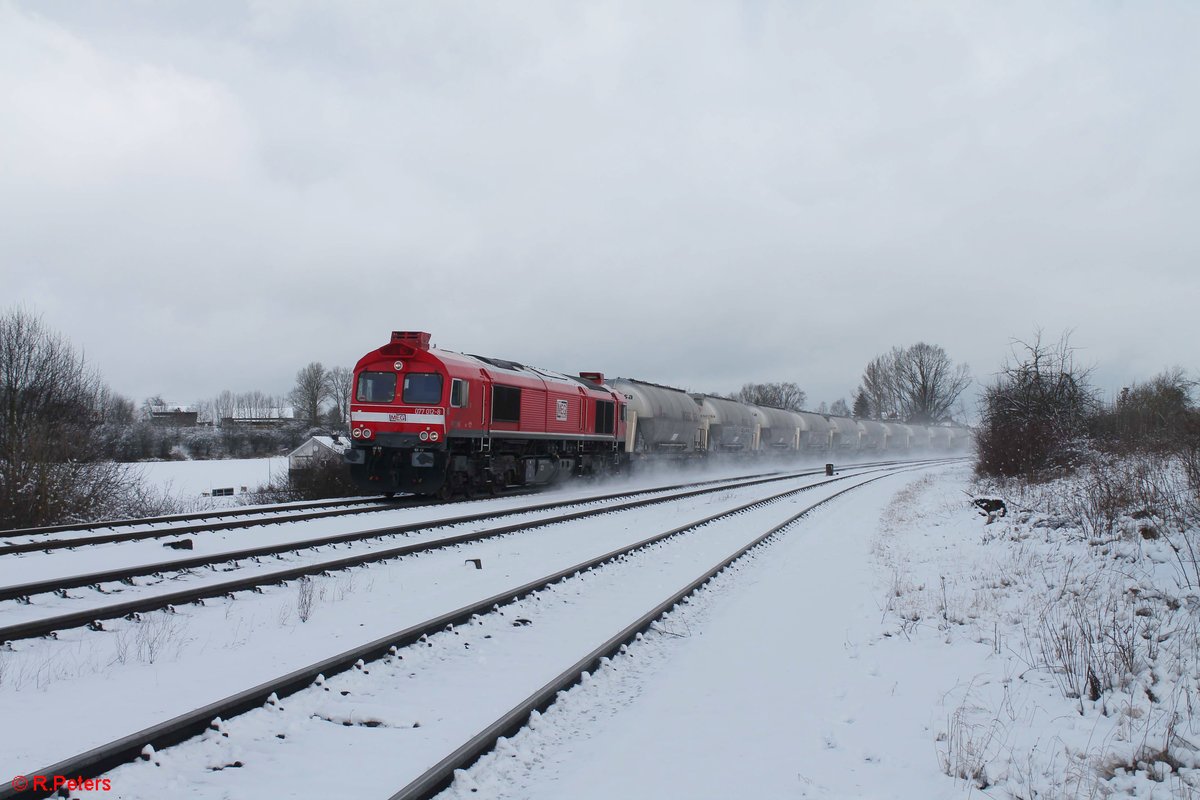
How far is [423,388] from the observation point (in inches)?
674

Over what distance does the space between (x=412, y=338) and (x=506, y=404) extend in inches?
125

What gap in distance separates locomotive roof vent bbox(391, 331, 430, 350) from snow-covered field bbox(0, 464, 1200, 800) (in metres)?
8.92

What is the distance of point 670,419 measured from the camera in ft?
105

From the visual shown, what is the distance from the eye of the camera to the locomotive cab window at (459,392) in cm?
1717

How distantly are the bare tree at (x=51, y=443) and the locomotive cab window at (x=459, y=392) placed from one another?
8.04 meters

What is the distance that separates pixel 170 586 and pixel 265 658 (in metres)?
3.04

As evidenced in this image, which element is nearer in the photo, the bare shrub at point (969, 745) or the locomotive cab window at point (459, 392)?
the bare shrub at point (969, 745)

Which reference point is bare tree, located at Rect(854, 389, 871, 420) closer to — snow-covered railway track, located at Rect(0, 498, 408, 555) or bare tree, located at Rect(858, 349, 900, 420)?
bare tree, located at Rect(858, 349, 900, 420)

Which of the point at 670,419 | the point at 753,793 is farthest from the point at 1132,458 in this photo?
the point at 670,419

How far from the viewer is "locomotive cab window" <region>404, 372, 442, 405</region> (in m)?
17.0

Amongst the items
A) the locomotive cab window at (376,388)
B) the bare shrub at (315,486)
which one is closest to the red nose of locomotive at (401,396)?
the locomotive cab window at (376,388)

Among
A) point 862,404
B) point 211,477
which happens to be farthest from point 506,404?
point 862,404

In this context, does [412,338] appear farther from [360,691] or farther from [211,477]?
[211,477]

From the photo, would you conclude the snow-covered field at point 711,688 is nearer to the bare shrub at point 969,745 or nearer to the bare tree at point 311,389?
the bare shrub at point 969,745
